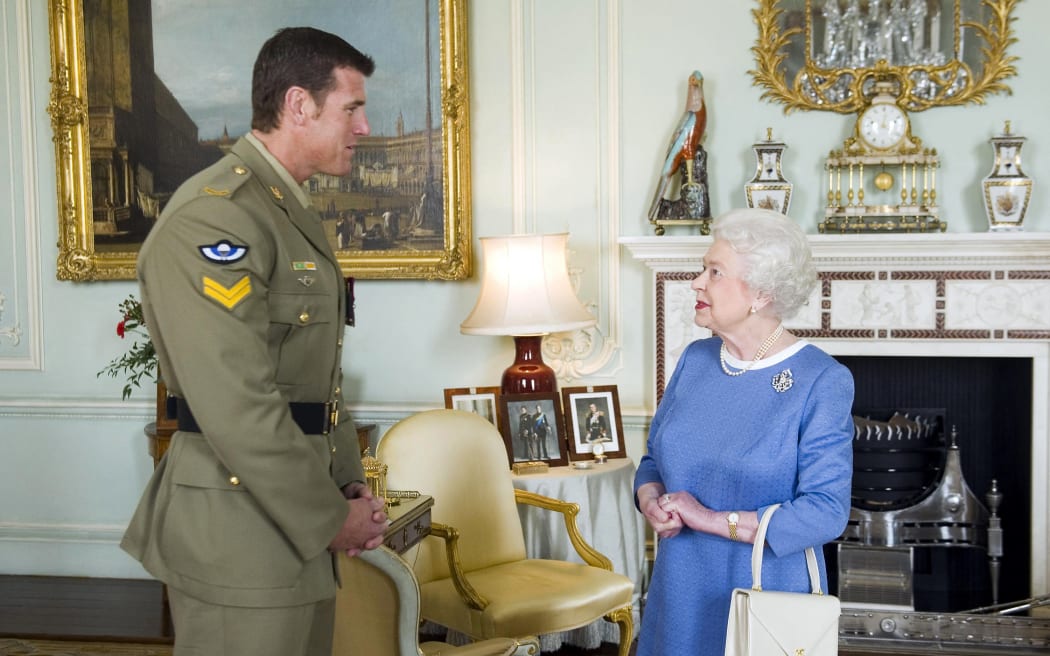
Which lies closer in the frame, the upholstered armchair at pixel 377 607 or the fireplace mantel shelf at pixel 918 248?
the upholstered armchair at pixel 377 607

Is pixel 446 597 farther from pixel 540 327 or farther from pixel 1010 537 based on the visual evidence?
pixel 1010 537

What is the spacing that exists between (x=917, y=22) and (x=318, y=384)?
345 centimetres

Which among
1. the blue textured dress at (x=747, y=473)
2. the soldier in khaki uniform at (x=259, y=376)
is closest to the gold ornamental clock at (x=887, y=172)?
the blue textured dress at (x=747, y=473)

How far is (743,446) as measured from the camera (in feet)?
7.39

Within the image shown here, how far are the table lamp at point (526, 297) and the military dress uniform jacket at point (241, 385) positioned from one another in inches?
85.8

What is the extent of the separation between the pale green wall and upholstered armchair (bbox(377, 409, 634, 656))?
118 centimetres

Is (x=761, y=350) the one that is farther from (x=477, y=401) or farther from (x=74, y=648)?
(x=74, y=648)

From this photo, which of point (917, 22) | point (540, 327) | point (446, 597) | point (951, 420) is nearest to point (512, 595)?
point (446, 597)

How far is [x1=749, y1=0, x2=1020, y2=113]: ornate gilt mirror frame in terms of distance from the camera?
446 centimetres

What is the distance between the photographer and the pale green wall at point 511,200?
4.64m

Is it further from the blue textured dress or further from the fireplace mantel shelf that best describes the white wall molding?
the blue textured dress

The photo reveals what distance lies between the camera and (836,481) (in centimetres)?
217

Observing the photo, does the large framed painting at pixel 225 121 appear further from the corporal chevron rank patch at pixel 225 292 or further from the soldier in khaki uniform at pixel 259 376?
the corporal chevron rank patch at pixel 225 292

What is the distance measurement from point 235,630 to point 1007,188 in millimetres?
3624
